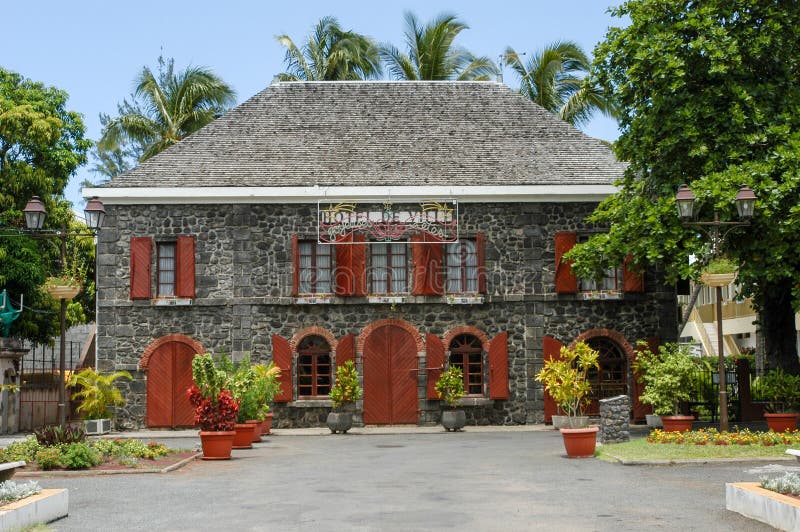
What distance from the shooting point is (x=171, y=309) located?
25156 millimetres

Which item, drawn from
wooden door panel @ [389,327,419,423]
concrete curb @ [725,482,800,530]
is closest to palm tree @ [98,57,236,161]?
wooden door panel @ [389,327,419,423]

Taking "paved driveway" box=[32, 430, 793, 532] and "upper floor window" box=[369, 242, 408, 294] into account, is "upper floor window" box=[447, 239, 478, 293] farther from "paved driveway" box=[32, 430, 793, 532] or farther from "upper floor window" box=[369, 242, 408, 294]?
"paved driveway" box=[32, 430, 793, 532]

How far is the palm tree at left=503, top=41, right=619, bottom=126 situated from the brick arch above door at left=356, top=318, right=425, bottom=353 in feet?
41.7

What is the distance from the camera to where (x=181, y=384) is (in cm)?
2497

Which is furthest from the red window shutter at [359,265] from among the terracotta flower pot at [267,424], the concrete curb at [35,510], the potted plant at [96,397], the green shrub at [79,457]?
the concrete curb at [35,510]

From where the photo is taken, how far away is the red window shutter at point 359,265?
25.2m

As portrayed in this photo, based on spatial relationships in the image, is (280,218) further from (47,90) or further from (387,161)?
(47,90)

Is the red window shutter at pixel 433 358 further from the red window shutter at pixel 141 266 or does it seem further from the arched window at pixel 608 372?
the red window shutter at pixel 141 266

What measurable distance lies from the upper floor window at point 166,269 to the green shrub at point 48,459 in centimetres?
1082

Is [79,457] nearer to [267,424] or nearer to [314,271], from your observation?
[267,424]

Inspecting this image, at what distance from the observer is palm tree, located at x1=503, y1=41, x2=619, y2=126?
35031 mm

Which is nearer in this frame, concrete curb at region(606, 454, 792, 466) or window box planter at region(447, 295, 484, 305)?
concrete curb at region(606, 454, 792, 466)

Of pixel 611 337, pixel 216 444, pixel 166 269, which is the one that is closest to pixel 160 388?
pixel 166 269

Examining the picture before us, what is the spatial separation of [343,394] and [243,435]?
207 inches
